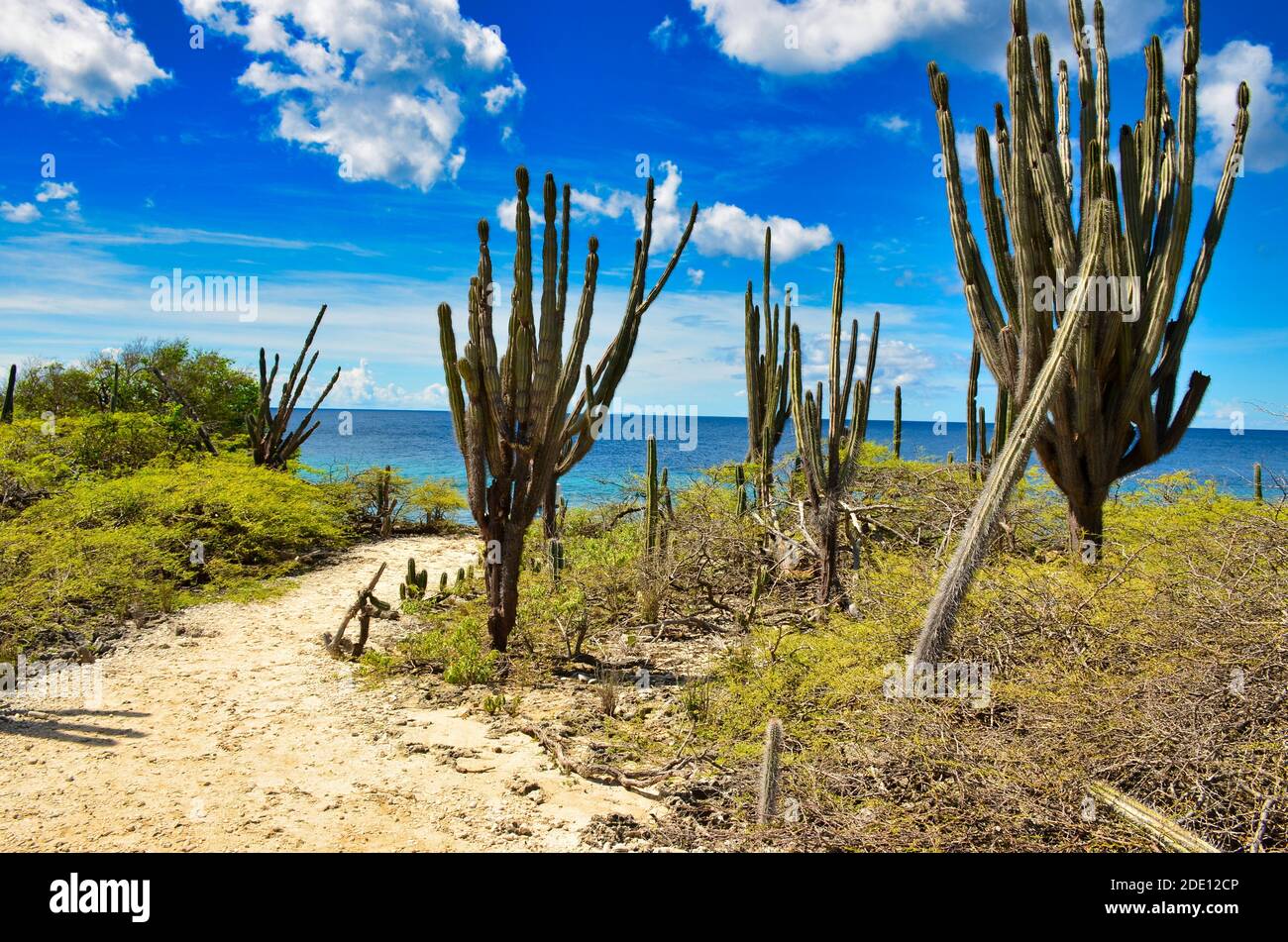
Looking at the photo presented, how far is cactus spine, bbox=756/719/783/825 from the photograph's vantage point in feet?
11.7

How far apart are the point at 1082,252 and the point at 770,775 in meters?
4.31

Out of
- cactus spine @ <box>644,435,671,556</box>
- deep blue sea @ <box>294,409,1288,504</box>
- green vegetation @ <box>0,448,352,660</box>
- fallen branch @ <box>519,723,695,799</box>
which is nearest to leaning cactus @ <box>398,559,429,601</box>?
green vegetation @ <box>0,448,352,660</box>

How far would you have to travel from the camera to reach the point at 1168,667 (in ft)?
10.8

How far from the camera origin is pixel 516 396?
21.1 feet

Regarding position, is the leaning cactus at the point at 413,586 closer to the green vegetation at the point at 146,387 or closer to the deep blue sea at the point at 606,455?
the green vegetation at the point at 146,387

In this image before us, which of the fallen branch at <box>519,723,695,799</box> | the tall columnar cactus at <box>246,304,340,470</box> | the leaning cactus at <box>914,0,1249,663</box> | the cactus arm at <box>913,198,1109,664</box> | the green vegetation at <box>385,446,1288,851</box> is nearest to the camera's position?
the green vegetation at <box>385,446,1288,851</box>

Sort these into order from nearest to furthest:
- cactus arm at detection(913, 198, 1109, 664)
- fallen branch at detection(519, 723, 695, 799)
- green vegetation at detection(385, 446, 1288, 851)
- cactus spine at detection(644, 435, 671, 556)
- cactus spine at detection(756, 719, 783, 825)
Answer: green vegetation at detection(385, 446, 1288, 851)
cactus spine at detection(756, 719, 783, 825)
cactus arm at detection(913, 198, 1109, 664)
fallen branch at detection(519, 723, 695, 799)
cactus spine at detection(644, 435, 671, 556)

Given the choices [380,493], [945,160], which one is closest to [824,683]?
[945,160]

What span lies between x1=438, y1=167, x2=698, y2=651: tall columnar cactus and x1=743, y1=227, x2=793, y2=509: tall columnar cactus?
289 cm

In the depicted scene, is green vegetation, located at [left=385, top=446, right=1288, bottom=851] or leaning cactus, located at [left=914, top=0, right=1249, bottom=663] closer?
green vegetation, located at [left=385, top=446, right=1288, bottom=851]

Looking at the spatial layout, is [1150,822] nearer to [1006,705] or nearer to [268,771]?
[1006,705]

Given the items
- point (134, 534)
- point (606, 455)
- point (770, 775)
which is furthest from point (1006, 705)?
point (606, 455)

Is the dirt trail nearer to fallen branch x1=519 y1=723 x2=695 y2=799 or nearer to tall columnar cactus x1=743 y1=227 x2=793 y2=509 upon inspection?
fallen branch x1=519 y1=723 x2=695 y2=799

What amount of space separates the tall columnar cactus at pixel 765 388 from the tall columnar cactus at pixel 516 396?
2.89m
